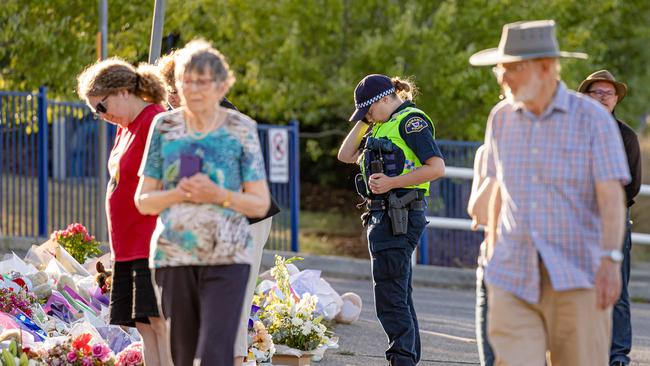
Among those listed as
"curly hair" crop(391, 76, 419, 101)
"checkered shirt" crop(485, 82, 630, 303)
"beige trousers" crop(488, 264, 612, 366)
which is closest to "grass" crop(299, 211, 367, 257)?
"curly hair" crop(391, 76, 419, 101)

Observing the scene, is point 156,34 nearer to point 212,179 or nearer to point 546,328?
point 212,179

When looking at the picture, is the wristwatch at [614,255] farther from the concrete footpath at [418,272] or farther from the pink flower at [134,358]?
the concrete footpath at [418,272]

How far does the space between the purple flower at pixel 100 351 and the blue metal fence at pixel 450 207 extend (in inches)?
443

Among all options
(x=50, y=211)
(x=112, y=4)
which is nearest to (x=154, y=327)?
(x=50, y=211)

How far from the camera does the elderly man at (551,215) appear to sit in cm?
538

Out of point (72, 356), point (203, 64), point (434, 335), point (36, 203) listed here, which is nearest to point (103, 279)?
point (72, 356)

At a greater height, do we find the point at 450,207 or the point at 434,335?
the point at 450,207

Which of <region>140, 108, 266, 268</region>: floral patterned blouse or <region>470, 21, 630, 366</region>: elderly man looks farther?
<region>140, 108, 266, 268</region>: floral patterned blouse

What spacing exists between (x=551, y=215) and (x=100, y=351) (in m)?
2.60

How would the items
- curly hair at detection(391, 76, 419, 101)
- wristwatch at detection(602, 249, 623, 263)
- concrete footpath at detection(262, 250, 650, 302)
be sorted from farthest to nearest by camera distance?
1. concrete footpath at detection(262, 250, 650, 302)
2. curly hair at detection(391, 76, 419, 101)
3. wristwatch at detection(602, 249, 623, 263)

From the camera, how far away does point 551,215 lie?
213 inches

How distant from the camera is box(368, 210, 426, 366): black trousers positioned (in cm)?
797

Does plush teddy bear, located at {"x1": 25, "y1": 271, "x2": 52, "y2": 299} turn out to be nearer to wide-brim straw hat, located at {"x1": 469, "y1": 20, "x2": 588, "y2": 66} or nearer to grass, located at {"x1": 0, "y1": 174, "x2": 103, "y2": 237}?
wide-brim straw hat, located at {"x1": 469, "y1": 20, "x2": 588, "y2": 66}

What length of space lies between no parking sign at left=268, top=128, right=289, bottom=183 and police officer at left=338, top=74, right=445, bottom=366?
32.6ft
